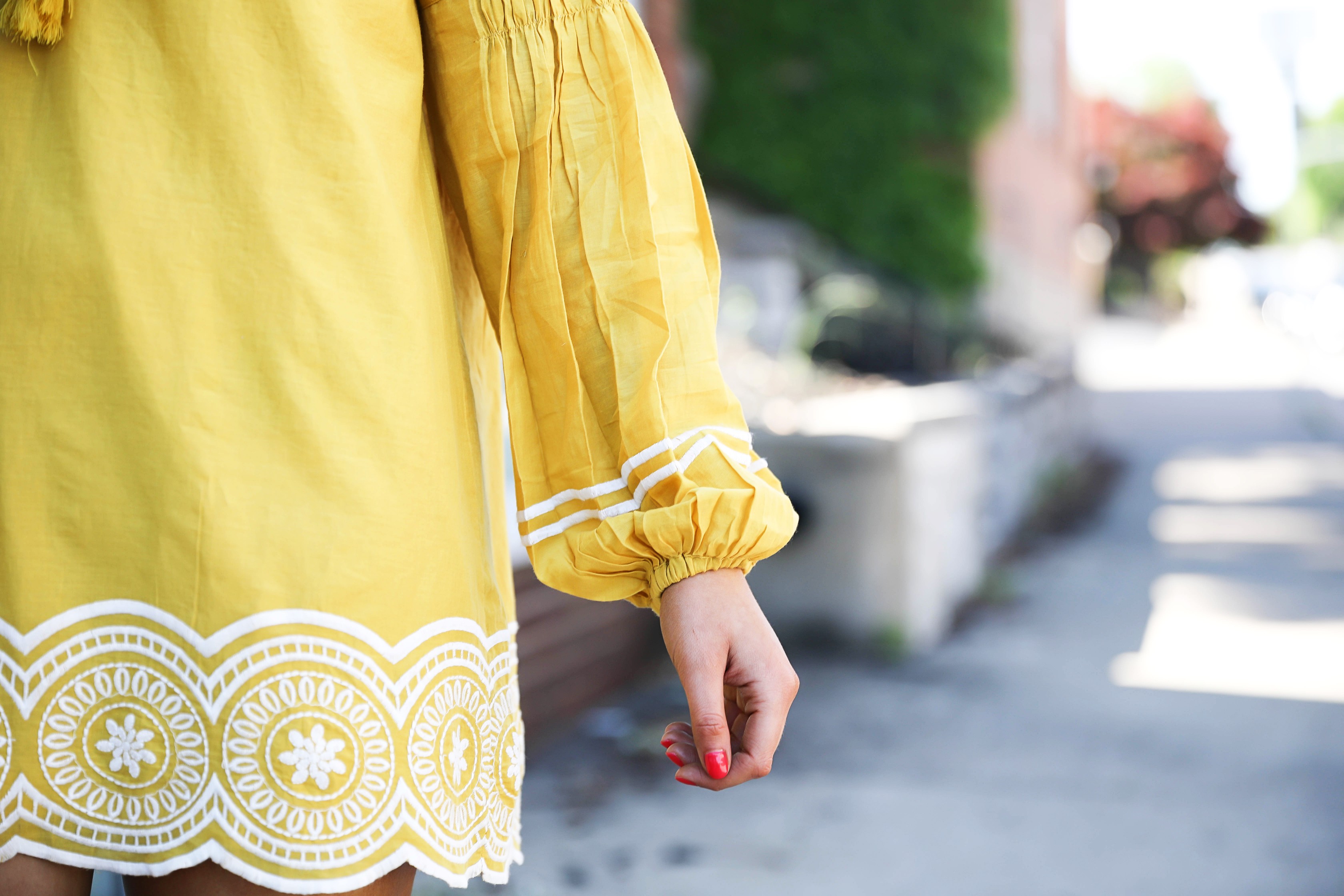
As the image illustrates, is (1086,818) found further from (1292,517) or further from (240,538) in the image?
(1292,517)

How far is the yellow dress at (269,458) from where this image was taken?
81 centimetres

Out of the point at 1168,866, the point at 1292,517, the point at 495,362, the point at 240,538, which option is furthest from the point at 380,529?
the point at 1292,517

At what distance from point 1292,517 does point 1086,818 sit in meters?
4.88

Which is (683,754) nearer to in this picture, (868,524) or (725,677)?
(725,677)

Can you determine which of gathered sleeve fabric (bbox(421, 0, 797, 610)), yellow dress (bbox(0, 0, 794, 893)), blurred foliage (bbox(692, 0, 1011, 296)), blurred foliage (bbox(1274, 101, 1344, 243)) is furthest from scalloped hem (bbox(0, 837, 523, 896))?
blurred foliage (bbox(1274, 101, 1344, 243))

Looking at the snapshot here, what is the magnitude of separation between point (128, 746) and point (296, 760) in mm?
121

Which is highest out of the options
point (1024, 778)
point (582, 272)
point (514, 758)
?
point (582, 272)

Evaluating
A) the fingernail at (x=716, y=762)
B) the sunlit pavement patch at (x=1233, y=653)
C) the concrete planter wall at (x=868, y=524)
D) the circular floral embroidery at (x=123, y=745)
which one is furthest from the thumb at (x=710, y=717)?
the sunlit pavement patch at (x=1233, y=653)

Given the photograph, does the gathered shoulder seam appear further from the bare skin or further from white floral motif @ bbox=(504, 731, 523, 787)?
white floral motif @ bbox=(504, 731, 523, 787)

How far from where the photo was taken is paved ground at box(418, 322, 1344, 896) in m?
2.81

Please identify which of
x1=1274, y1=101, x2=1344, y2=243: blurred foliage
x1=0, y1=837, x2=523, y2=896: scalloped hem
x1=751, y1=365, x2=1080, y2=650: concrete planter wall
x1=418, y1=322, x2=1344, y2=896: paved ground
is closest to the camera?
x1=0, y1=837, x2=523, y2=896: scalloped hem

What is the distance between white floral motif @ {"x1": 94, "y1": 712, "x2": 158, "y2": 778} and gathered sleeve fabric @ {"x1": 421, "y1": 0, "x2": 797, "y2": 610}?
0.33 meters

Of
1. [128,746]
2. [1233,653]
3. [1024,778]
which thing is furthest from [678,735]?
[1233,653]

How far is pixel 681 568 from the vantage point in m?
0.93
